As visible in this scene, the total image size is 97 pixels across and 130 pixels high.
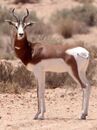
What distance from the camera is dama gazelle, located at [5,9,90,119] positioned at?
494 inches

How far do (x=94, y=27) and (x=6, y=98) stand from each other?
1001 inches

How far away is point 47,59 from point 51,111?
1896 mm

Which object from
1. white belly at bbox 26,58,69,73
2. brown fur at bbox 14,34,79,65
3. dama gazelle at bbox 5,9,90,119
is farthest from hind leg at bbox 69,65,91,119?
brown fur at bbox 14,34,79,65

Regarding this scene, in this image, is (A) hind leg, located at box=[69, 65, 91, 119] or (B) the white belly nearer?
(B) the white belly

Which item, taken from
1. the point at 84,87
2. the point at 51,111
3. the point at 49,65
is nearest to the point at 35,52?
the point at 49,65

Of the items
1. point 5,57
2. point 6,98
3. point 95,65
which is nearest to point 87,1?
point 5,57

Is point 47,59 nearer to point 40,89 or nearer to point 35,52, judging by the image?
point 35,52

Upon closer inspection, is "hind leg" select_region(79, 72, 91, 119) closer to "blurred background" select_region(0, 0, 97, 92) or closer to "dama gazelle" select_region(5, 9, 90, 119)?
"dama gazelle" select_region(5, 9, 90, 119)

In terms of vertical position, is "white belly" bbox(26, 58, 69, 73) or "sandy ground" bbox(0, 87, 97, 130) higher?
"white belly" bbox(26, 58, 69, 73)

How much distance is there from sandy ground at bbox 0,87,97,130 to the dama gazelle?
44 cm

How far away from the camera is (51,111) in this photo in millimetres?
14008

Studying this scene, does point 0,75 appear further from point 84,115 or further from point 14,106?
point 84,115

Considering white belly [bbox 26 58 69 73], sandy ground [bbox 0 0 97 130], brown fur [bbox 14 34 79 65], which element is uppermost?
brown fur [bbox 14 34 79 65]

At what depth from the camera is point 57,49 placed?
12.8 metres
